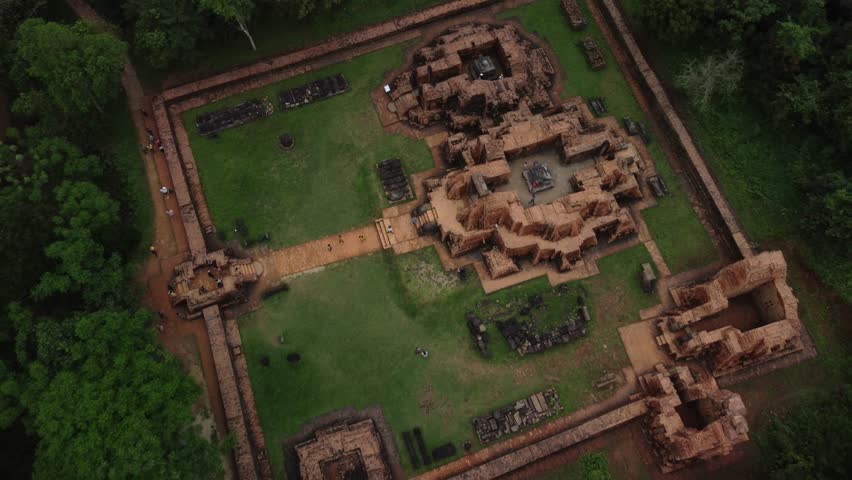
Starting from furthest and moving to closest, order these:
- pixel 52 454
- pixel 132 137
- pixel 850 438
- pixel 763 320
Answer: pixel 132 137, pixel 763 320, pixel 850 438, pixel 52 454

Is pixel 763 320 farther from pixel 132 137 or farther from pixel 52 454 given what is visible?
pixel 132 137

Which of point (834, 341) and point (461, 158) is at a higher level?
point (461, 158)

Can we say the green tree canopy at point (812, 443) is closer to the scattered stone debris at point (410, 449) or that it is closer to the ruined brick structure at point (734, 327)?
the ruined brick structure at point (734, 327)

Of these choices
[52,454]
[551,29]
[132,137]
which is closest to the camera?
[52,454]

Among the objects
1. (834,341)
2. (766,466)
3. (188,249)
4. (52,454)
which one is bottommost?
(766,466)

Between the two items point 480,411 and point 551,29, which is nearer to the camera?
point 480,411

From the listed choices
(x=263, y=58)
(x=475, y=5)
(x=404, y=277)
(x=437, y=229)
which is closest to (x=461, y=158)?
(x=437, y=229)

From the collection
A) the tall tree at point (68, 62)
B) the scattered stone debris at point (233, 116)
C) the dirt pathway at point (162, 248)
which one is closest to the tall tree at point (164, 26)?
the tall tree at point (68, 62)
